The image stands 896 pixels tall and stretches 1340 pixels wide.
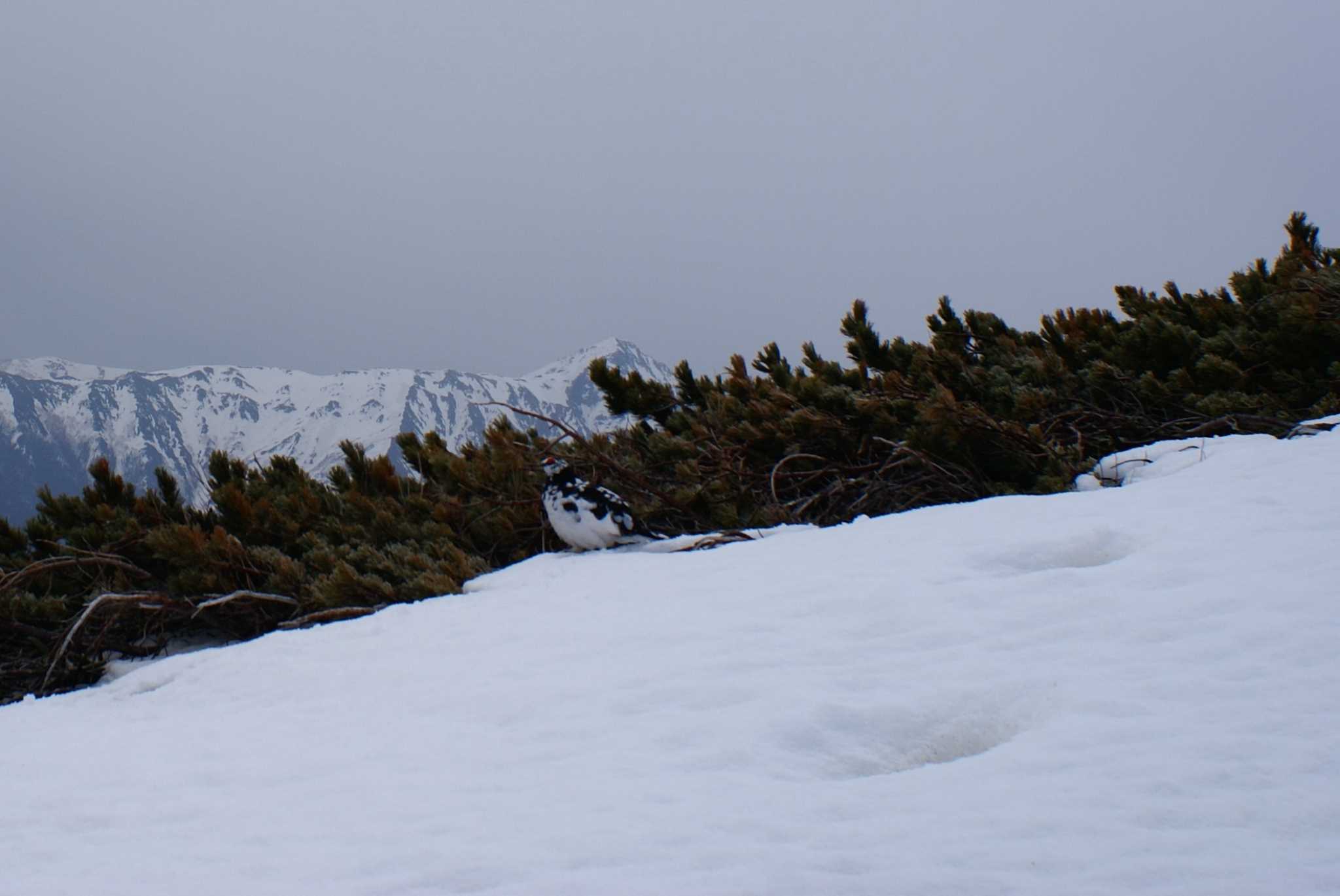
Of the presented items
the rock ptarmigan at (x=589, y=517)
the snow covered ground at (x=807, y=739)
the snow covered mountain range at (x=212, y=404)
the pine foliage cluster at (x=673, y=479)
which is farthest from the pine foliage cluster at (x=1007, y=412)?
the snow covered mountain range at (x=212, y=404)

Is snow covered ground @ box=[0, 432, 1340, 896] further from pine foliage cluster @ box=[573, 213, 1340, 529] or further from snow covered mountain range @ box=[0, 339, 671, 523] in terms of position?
snow covered mountain range @ box=[0, 339, 671, 523]

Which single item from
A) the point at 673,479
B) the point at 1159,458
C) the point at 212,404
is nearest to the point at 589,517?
the point at 673,479

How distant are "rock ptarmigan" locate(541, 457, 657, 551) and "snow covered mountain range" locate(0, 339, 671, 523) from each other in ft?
121

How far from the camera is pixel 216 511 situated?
16.1ft

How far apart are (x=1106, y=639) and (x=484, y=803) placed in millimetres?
1120

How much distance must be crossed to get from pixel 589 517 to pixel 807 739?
8.11ft

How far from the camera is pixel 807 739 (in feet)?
4.63

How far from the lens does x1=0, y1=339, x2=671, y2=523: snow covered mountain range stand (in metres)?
57.9

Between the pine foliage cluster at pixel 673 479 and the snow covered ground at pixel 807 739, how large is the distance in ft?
4.19

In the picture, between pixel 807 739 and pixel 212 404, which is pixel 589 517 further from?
pixel 212 404

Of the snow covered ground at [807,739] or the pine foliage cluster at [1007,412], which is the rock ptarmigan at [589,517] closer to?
the pine foliage cluster at [1007,412]

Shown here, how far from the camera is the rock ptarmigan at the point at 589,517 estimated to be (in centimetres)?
380

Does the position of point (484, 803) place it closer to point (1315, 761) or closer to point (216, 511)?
point (1315, 761)

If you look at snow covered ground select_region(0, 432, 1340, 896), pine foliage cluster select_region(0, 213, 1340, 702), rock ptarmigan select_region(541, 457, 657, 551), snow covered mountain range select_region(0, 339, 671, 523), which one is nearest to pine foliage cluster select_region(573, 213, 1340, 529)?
pine foliage cluster select_region(0, 213, 1340, 702)
